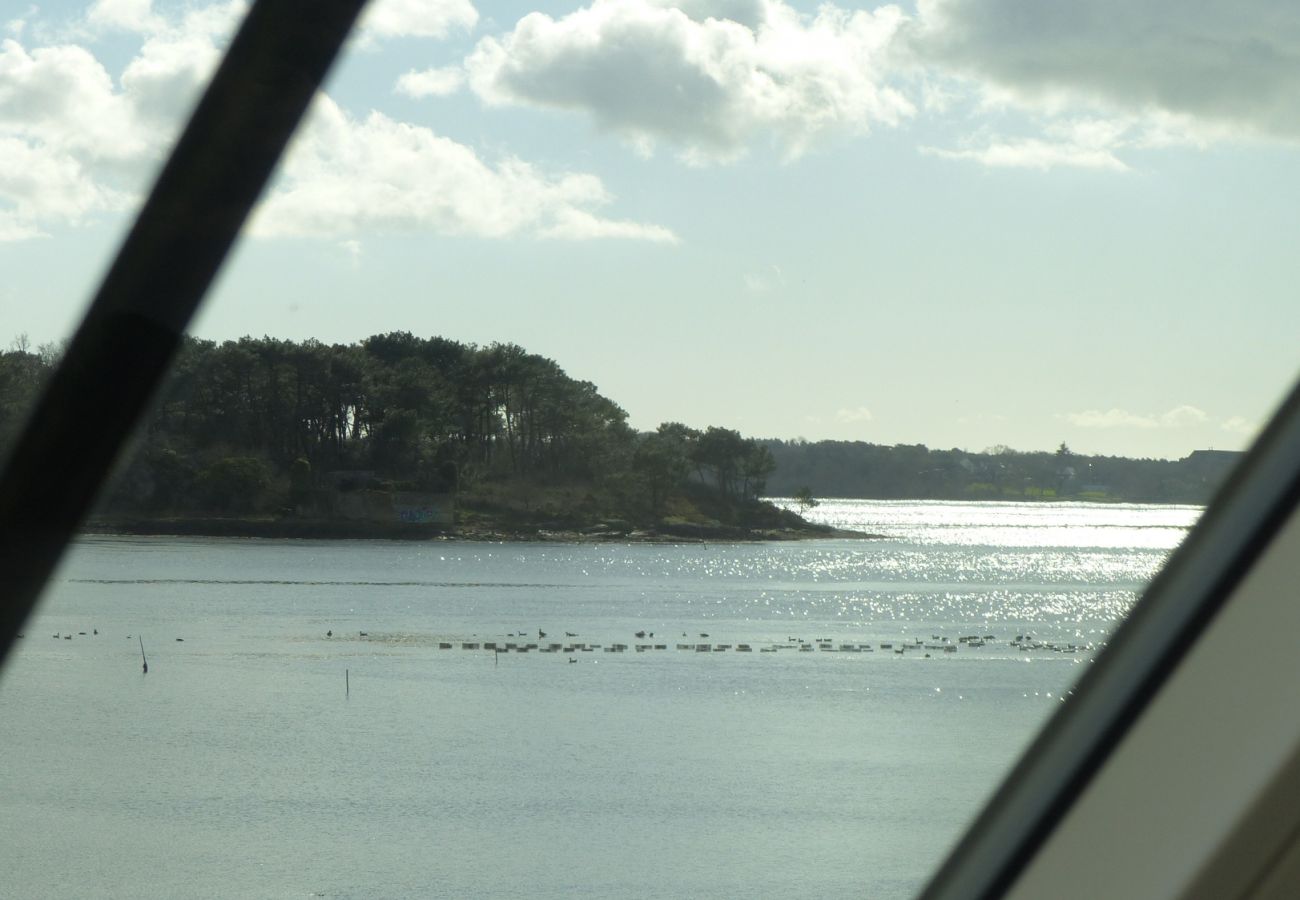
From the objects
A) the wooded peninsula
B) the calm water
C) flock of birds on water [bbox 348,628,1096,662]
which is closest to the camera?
the wooded peninsula

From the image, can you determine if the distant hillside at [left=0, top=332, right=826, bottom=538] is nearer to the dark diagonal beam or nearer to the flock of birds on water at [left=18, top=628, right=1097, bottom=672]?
the dark diagonal beam

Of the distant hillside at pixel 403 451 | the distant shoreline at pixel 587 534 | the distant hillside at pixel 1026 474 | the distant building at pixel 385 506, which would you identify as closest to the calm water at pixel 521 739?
the distant hillside at pixel 1026 474

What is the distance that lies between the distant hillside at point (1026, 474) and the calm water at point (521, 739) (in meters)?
0.08

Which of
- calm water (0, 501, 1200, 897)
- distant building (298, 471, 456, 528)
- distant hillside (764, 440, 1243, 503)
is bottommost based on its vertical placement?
calm water (0, 501, 1200, 897)

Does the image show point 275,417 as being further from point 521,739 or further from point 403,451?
point 521,739

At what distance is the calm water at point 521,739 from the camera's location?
71.9 ft

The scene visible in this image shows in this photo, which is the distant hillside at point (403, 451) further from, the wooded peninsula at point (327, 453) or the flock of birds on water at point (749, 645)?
the flock of birds on water at point (749, 645)

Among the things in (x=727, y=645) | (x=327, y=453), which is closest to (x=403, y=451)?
(x=327, y=453)

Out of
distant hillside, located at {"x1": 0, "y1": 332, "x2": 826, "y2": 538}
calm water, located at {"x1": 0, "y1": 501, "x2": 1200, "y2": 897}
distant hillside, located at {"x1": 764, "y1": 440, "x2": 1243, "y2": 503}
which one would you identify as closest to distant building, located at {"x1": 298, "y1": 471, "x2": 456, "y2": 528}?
distant hillside, located at {"x1": 0, "y1": 332, "x2": 826, "y2": 538}

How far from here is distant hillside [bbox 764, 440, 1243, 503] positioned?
4.35 ft

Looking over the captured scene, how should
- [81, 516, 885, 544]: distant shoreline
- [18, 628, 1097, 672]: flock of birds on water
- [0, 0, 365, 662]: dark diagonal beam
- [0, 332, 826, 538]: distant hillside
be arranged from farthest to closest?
[81, 516, 885, 544]: distant shoreline < [18, 628, 1097, 672]: flock of birds on water < [0, 332, 826, 538]: distant hillside < [0, 0, 365, 662]: dark diagonal beam

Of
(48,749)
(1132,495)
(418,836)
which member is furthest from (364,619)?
(1132,495)

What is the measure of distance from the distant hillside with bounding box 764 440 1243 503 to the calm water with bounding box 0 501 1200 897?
0.08 metres

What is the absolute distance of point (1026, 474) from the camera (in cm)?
229
